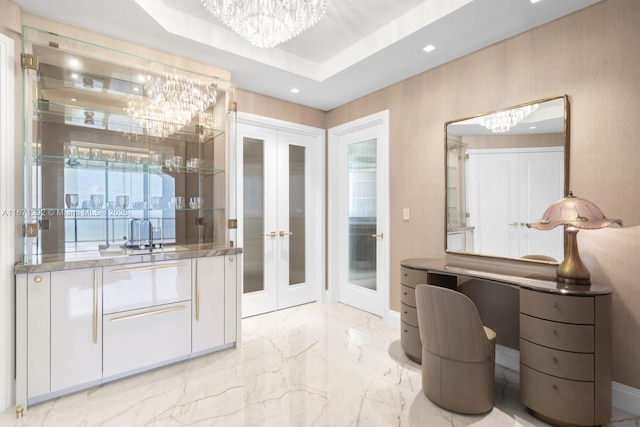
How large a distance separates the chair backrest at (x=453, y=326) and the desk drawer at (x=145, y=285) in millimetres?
1845

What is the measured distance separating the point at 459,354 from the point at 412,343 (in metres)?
0.73

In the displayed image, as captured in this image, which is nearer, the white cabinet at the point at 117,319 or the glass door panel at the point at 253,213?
the white cabinet at the point at 117,319

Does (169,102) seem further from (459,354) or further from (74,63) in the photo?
(459,354)

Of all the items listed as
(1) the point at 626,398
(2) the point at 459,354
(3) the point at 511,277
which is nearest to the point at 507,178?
(3) the point at 511,277

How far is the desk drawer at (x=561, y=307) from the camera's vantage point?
1761 millimetres

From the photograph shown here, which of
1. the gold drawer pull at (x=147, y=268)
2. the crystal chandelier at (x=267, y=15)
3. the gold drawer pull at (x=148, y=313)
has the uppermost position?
the crystal chandelier at (x=267, y=15)

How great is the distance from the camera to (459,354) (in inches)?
76.7

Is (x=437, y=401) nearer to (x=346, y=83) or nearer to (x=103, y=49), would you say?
(x=346, y=83)

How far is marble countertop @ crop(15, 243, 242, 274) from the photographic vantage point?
2.05 m

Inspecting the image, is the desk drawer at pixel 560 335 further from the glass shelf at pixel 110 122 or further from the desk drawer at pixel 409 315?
the glass shelf at pixel 110 122

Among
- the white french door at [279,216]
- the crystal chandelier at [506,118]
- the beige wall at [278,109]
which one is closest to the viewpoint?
the crystal chandelier at [506,118]

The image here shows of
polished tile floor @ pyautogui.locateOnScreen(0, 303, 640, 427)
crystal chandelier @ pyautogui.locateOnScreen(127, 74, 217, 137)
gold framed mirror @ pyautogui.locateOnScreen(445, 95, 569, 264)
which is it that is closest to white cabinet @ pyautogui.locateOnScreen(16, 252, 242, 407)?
polished tile floor @ pyautogui.locateOnScreen(0, 303, 640, 427)

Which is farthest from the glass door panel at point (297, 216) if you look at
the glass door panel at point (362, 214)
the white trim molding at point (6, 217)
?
the white trim molding at point (6, 217)

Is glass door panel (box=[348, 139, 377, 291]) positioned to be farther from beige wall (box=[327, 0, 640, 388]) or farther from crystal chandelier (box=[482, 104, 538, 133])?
crystal chandelier (box=[482, 104, 538, 133])
